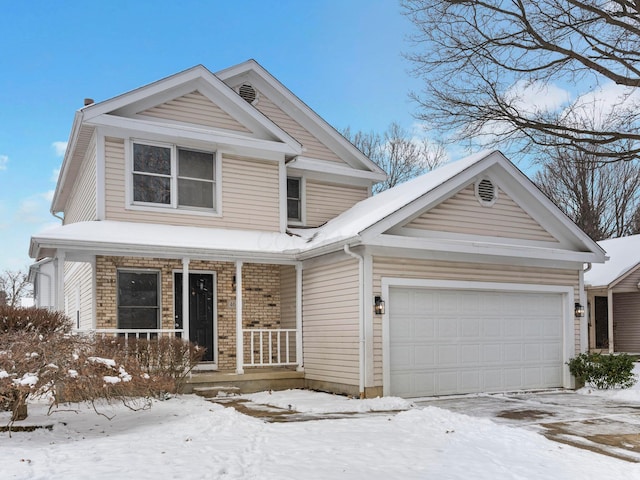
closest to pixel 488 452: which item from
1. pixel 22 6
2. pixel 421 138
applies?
pixel 22 6

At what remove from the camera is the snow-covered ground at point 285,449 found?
5.61 meters

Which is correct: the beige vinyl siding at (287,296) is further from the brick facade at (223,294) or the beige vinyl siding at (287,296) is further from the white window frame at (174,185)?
the white window frame at (174,185)

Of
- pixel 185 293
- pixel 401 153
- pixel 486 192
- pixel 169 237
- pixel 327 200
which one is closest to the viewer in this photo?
pixel 185 293

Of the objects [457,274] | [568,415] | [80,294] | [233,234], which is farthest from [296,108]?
[568,415]

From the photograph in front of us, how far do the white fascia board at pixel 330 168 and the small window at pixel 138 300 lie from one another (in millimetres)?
4187

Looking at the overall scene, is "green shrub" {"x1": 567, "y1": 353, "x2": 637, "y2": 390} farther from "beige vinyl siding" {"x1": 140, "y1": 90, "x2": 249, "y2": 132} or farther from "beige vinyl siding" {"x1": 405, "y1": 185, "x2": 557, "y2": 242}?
"beige vinyl siding" {"x1": 140, "y1": 90, "x2": 249, "y2": 132}

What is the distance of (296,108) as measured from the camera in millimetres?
15117

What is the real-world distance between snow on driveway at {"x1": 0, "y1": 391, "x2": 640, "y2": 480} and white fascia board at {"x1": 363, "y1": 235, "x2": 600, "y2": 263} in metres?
3.20

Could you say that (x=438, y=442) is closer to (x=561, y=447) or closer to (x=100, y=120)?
(x=561, y=447)

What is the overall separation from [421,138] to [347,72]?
788 cm

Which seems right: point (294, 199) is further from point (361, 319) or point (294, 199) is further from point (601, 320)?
point (601, 320)

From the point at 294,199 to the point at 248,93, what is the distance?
2.87 meters

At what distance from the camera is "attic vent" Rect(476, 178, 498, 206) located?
1212cm

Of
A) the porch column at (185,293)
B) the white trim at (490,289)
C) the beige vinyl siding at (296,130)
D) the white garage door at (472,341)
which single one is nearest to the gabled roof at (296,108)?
the beige vinyl siding at (296,130)
